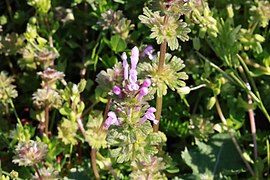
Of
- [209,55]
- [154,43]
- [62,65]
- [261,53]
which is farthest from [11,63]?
[261,53]

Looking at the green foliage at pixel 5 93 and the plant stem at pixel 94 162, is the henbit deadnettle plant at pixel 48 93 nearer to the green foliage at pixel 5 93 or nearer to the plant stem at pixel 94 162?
the green foliage at pixel 5 93

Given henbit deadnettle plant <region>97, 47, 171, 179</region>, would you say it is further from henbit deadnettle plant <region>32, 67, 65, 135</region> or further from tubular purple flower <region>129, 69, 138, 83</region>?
henbit deadnettle plant <region>32, 67, 65, 135</region>

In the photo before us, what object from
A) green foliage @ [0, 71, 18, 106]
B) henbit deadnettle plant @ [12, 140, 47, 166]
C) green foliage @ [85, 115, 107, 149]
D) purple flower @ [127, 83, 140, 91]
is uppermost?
purple flower @ [127, 83, 140, 91]

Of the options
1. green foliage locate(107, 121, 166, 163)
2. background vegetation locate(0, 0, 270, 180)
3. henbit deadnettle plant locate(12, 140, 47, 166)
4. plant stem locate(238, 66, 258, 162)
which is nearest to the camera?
green foliage locate(107, 121, 166, 163)

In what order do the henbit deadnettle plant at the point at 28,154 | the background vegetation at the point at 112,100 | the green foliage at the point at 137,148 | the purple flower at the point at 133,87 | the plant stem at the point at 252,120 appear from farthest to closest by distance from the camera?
the plant stem at the point at 252,120, the background vegetation at the point at 112,100, the henbit deadnettle plant at the point at 28,154, the green foliage at the point at 137,148, the purple flower at the point at 133,87

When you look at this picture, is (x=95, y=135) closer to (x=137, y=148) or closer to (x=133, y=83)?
(x=137, y=148)

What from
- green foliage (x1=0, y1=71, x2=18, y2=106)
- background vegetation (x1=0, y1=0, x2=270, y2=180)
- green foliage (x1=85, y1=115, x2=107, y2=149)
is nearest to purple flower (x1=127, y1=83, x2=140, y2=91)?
background vegetation (x1=0, y1=0, x2=270, y2=180)

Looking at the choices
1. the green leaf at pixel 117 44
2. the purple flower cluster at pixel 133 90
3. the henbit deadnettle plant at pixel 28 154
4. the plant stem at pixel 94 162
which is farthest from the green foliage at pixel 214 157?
the purple flower cluster at pixel 133 90

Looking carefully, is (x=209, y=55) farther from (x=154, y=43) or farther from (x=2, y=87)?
(x=2, y=87)
